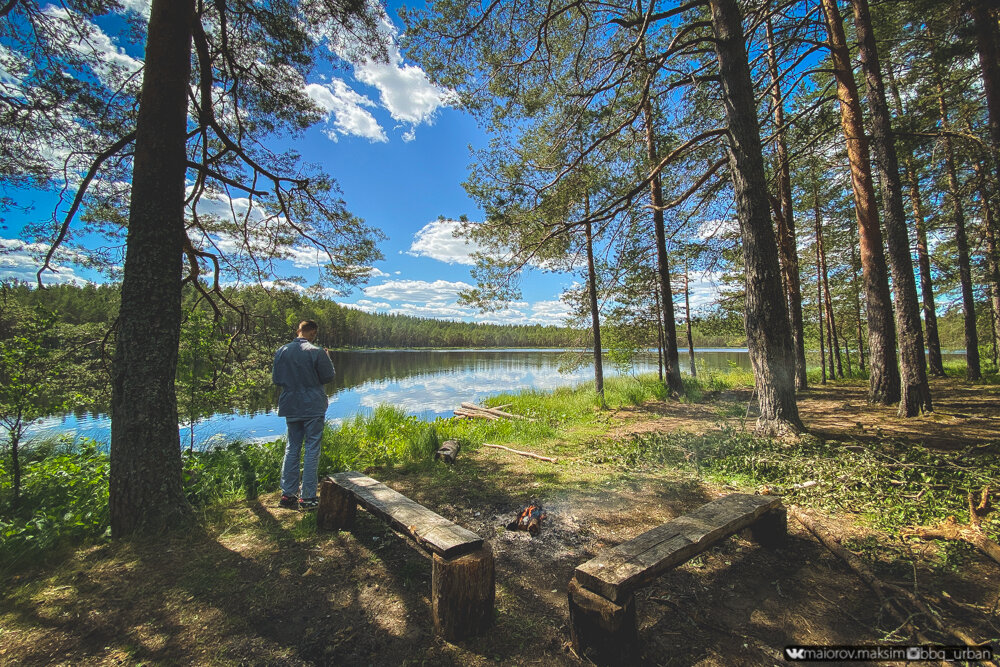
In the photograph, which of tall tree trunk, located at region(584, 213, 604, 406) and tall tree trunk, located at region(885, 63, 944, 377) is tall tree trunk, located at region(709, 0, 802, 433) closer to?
tall tree trunk, located at region(584, 213, 604, 406)

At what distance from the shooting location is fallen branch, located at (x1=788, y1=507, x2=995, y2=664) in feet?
5.85

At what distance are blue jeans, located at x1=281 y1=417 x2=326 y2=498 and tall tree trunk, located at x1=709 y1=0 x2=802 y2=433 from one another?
5.46m

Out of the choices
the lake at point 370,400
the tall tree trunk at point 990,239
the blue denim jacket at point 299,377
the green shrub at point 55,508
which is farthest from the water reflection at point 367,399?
the tall tree trunk at point 990,239

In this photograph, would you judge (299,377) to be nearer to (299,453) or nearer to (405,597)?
(299,453)

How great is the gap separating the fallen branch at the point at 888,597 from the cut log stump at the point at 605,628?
1.30m

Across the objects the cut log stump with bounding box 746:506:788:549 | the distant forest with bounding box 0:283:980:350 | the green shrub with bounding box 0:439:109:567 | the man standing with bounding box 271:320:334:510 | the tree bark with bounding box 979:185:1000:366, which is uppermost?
the tree bark with bounding box 979:185:1000:366

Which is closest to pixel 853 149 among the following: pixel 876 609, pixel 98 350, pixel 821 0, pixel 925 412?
pixel 821 0

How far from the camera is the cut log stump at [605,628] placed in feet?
5.78

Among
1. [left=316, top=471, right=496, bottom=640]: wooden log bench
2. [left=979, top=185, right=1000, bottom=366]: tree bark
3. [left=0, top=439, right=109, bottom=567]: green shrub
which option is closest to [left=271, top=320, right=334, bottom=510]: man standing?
[left=0, top=439, right=109, bottom=567]: green shrub

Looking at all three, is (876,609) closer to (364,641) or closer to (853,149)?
(364,641)

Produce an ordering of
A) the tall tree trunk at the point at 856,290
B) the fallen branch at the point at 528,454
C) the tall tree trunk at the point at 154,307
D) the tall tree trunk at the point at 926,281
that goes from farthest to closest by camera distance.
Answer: the tall tree trunk at the point at 856,290
the tall tree trunk at the point at 926,281
the fallen branch at the point at 528,454
the tall tree trunk at the point at 154,307

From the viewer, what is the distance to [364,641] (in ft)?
6.76

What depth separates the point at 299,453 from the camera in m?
4.04

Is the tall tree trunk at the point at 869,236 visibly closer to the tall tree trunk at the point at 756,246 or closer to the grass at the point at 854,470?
the tall tree trunk at the point at 756,246
